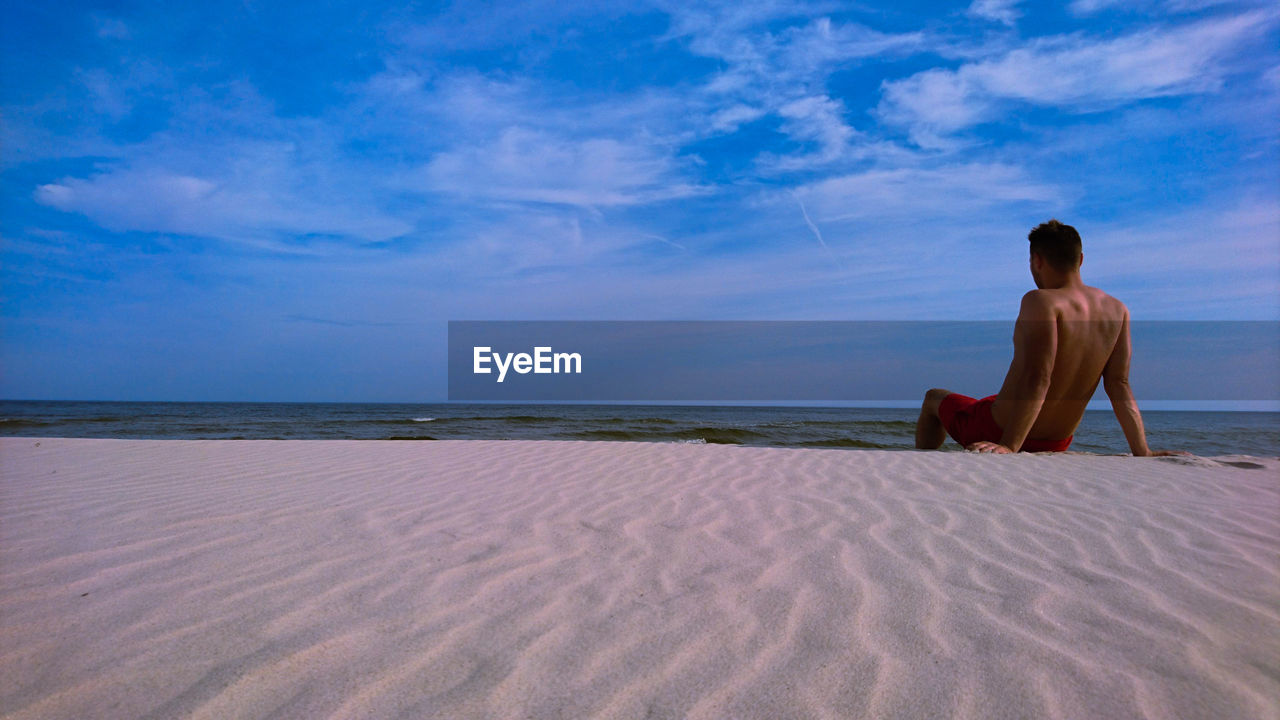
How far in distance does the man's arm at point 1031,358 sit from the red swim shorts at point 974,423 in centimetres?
33

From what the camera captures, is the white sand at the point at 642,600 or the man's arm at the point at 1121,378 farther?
the man's arm at the point at 1121,378

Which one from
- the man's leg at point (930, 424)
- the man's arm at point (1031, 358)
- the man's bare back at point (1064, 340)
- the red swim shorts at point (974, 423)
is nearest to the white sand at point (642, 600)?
the man's arm at point (1031, 358)

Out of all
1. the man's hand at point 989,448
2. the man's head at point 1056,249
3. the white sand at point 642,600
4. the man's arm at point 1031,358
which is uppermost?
the man's head at point 1056,249

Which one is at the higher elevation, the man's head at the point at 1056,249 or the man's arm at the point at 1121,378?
the man's head at the point at 1056,249

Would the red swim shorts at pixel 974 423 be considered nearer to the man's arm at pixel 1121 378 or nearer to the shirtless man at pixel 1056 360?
the shirtless man at pixel 1056 360

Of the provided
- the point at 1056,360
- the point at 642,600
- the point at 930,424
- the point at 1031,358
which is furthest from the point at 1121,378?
the point at 642,600

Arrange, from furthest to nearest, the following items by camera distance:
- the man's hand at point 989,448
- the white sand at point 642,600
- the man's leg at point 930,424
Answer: the man's leg at point 930,424 → the man's hand at point 989,448 → the white sand at point 642,600

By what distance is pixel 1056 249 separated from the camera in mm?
5285

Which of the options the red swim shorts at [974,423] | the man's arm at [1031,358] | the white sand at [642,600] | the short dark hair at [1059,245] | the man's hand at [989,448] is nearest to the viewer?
the white sand at [642,600]

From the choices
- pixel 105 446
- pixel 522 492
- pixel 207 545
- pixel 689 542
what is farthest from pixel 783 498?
pixel 105 446

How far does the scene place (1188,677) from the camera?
1.75m

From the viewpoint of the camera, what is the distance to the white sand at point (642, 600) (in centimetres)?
169

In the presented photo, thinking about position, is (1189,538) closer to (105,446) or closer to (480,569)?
(480,569)

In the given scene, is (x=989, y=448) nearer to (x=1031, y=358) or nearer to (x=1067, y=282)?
(x=1031, y=358)
